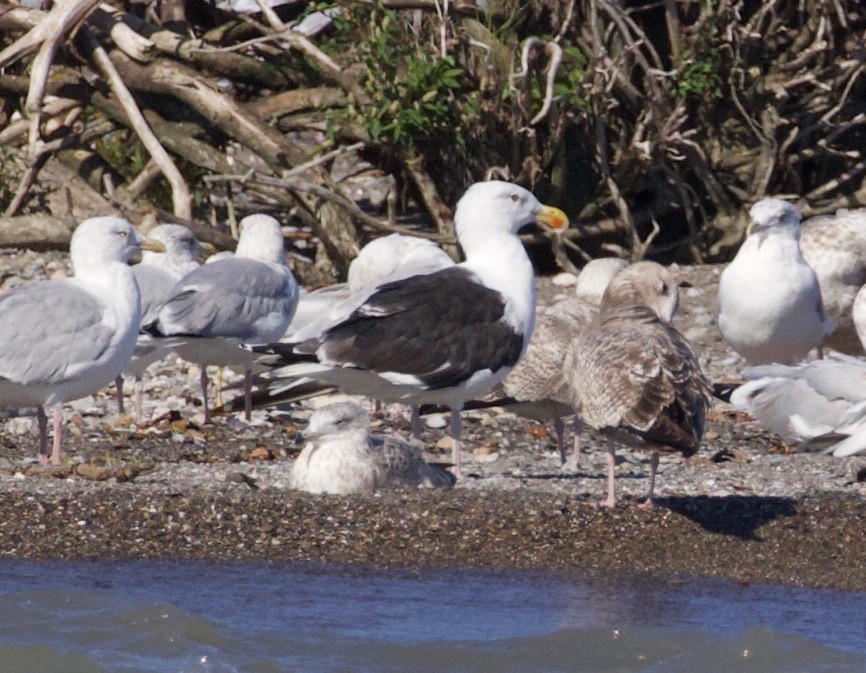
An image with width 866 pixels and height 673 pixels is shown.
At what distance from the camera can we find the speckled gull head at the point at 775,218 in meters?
10.5

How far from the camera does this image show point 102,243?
28.8 feet

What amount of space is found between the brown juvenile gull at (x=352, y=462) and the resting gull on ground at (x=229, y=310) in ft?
6.84

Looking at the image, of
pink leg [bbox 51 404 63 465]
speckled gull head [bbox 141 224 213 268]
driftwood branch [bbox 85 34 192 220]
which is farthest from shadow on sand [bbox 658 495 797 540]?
driftwood branch [bbox 85 34 192 220]

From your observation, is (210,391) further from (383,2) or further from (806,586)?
(806,586)

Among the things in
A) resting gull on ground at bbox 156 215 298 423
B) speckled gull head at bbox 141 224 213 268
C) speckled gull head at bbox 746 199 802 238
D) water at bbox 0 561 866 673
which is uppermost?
speckled gull head at bbox 746 199 802 238

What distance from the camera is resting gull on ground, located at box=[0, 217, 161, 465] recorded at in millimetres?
8141

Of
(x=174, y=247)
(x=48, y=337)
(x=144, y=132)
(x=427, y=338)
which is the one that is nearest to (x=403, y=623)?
(x=427, y=338)

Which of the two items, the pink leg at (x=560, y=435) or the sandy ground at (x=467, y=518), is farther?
the pink leg at (x=560, y=435)

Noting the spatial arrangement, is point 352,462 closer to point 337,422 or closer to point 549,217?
point 337,422

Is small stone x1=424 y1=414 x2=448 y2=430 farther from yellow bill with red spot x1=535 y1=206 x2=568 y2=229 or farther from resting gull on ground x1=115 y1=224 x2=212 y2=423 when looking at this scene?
yellow bill with red spot x1=535 y1=206 x2=568 y2=229

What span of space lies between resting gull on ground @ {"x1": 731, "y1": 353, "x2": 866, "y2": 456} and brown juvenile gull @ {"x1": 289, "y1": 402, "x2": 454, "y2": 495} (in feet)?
6.64

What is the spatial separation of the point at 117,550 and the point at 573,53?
7.28 m

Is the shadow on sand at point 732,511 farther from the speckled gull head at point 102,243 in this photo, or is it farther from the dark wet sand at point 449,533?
the speckled gull head at point 102,243

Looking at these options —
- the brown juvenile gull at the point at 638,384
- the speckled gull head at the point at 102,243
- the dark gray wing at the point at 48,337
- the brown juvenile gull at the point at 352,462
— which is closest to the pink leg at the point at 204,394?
the speckled gull head at the point at 102,243
